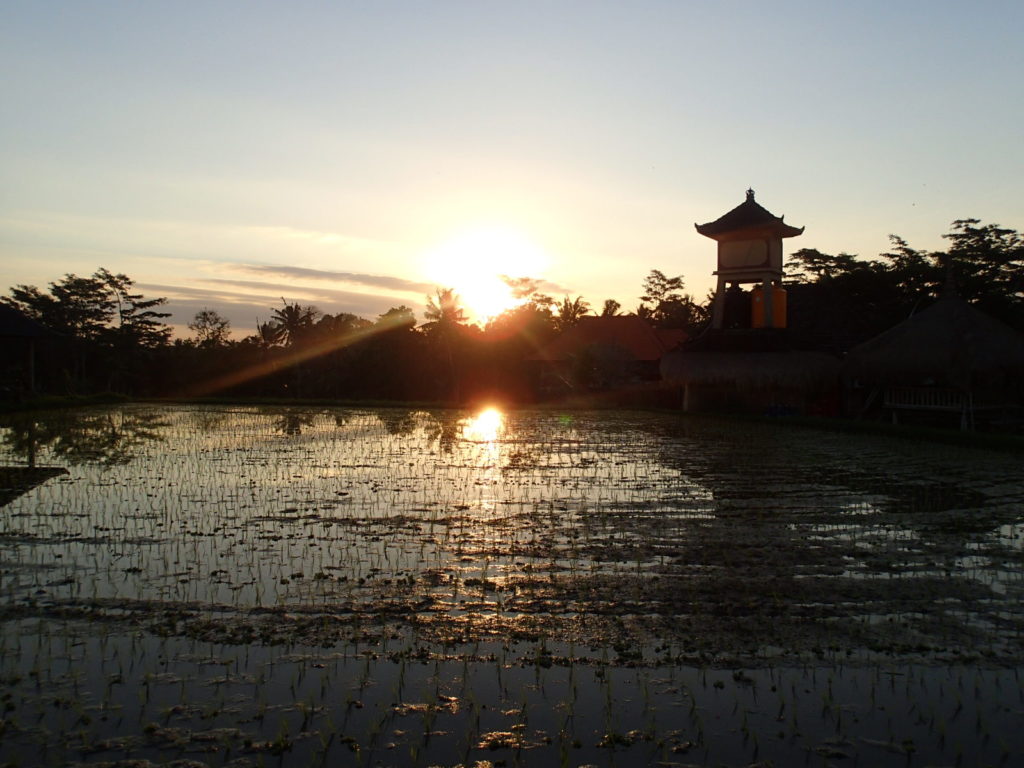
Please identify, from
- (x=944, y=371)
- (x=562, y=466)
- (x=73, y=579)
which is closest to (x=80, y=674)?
(x=73, y=579)

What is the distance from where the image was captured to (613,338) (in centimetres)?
3262

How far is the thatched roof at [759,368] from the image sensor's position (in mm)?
21250

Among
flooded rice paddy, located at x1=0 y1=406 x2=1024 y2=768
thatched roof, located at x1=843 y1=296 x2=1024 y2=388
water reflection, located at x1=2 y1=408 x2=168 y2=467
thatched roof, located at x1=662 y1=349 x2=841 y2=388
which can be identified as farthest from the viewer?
thatched roof, located at x1=662 y1=349 x2=841 y2=388

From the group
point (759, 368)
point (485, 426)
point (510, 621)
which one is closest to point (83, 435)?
point (485, 426)

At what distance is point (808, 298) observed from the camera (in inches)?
1133

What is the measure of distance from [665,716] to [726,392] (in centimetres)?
1950

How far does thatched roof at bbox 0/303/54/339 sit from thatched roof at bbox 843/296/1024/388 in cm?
2160

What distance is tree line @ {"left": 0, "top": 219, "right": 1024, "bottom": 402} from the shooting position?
26.5m

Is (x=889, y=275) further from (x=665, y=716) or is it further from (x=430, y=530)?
(x=665, y=716)

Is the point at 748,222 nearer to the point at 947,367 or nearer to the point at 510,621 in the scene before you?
the point at 947,367

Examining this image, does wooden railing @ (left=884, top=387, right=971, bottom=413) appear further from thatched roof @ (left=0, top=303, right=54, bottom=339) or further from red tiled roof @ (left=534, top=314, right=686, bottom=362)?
thatched roof @ (left=0, top=303, right=54, bottom=339)

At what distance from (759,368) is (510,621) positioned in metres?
17.7

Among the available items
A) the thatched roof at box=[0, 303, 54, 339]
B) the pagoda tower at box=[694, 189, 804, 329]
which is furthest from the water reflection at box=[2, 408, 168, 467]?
the pagoda tower at box=[694, 189, 804, 329]

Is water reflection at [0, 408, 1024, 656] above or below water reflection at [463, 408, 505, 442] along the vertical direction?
below
